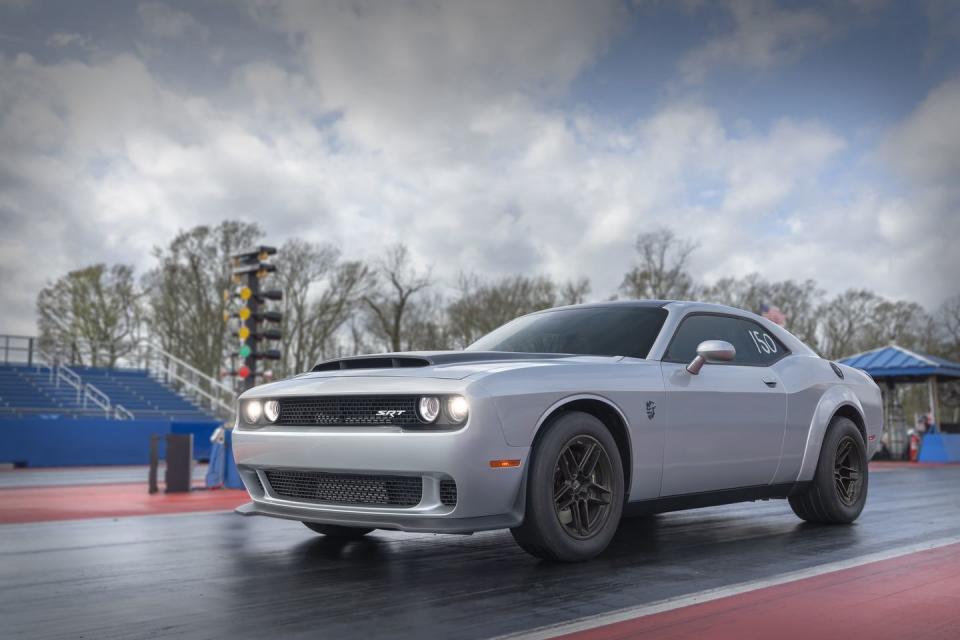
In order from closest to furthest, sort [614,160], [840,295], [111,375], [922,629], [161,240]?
[922,629]
[614,160]
[111,375]
[161,240]
[840,295]

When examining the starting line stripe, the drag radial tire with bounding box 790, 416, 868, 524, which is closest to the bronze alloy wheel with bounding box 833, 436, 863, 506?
the drag radial tire with bounding box 790, 416, 868, 524

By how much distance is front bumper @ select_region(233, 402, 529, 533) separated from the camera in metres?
4.41

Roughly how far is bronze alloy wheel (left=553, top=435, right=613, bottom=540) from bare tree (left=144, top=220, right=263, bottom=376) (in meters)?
37.7

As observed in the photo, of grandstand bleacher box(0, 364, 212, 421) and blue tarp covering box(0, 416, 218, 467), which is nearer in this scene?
blue tarp covering box(0, 416, 218, 467)

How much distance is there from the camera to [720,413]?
18.9 ft

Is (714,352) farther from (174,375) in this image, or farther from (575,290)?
(575,290)

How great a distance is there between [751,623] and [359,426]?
2.14 meters

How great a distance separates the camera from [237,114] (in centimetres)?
2839

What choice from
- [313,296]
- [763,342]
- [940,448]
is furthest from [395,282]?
[763,342]

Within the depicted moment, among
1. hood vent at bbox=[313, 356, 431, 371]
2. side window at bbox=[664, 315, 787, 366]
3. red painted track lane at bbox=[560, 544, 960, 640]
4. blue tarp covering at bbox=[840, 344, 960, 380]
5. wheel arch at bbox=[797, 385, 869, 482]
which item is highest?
blue tarp covering at bbox=[840, 344, 960, 380]

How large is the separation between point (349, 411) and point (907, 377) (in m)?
28.4

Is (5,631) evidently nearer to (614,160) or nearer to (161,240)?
(614,160)

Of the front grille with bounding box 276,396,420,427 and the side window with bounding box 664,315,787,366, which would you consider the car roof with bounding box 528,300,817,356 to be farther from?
the front grille with bounding box 276,396,420,427

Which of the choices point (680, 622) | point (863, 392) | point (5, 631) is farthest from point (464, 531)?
point (863, 392)
